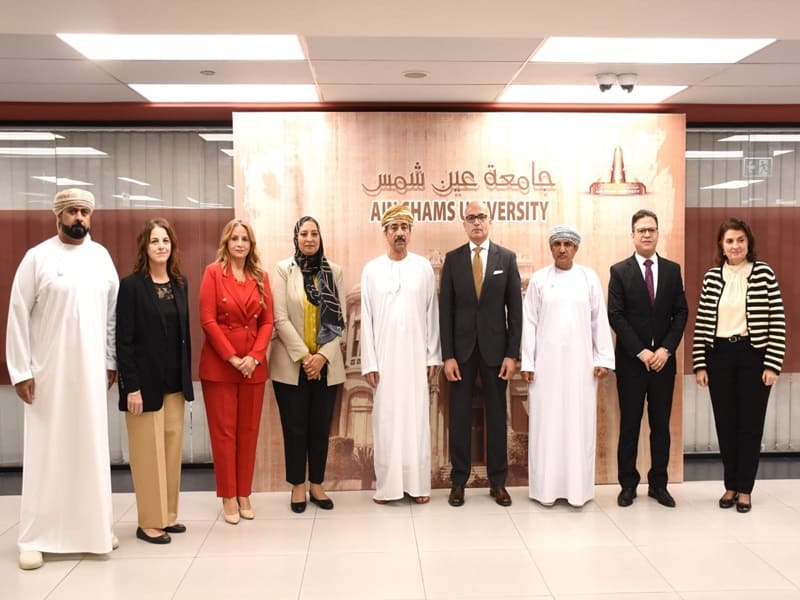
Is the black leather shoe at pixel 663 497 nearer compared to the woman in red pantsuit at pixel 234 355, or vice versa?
the woman in red pantsuit at pixel 234 355

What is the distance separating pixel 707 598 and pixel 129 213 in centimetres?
516

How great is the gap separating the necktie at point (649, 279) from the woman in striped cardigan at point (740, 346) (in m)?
0.33

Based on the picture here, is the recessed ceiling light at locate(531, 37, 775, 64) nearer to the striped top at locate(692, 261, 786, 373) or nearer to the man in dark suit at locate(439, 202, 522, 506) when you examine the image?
the man in dark suit at locate(439, 202, 522, 506)

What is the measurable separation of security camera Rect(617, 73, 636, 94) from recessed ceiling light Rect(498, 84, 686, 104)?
243 millimetres

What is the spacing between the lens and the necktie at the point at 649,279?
5.36 metres

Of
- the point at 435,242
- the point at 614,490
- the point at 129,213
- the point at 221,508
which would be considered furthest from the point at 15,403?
the point at 614,490

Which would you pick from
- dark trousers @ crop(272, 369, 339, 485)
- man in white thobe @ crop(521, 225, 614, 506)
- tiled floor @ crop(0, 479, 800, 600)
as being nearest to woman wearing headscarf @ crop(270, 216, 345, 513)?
dark trousers @ crop(272, 369, 339, 485)

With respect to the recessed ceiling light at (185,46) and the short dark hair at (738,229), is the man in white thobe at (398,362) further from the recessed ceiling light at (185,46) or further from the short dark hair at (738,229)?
the short dark hair at (738,229)

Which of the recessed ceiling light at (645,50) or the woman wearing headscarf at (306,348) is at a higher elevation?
the recessed ceiling light at (645,50)

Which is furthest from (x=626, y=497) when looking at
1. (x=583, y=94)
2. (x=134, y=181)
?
(x=134, y=181)

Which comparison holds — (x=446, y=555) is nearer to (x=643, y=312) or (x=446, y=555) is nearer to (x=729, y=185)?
(x=643, y=312)

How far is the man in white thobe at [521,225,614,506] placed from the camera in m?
5.34

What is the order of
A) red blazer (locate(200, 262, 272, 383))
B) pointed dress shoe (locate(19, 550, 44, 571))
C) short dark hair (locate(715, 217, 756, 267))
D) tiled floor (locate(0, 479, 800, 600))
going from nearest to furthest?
1. tiled floor (locate(0, 479, 800, 600))
2. pointed dress shoe (locate(19, 550, 44, 571))
3. red blazer (locate(200, 262, 272, 383))
4. short dark hair (locate(715, 217, 756, 267))

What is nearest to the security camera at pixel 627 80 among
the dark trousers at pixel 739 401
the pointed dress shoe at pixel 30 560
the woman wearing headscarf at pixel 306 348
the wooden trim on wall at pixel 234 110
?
the wooden trim on wall at pixel 234 110
